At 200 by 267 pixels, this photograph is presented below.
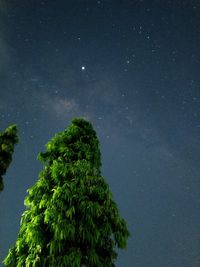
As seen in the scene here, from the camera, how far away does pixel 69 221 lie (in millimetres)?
10914

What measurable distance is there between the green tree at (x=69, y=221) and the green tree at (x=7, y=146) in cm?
250

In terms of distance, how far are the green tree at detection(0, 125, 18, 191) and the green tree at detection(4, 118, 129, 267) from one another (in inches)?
98.6

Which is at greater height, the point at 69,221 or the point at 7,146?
the point at 7,146

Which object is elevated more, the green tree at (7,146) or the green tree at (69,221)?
the green tree at (7,146)

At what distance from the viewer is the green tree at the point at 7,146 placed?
46.3 ft

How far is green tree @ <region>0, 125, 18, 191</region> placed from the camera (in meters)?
14.1

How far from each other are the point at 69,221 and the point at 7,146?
5.66 m

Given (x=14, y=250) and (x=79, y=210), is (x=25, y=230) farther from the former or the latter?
(x=79, y=210)

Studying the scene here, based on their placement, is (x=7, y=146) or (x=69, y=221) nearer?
(x=69, y=221)

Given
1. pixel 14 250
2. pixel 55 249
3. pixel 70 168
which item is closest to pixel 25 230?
pixel 14 250

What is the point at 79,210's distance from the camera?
A: 1125 centimetres

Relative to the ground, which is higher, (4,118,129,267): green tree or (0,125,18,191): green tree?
(0,125,18,191): green tree

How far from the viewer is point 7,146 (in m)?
14.5

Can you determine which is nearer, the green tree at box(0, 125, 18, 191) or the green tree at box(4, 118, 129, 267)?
the green tree at box(4, 118, 129, 267)
